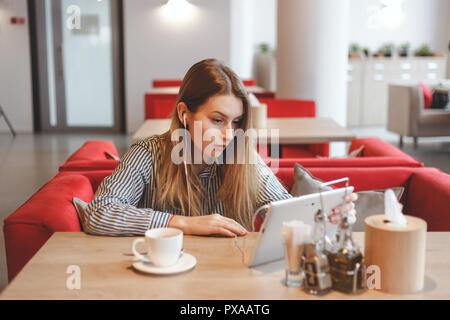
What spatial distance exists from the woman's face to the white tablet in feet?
1.51

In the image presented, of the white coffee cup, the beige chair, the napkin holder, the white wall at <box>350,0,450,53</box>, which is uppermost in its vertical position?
the white wall at <box>350,0,450,53</box>

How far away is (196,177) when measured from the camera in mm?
1797

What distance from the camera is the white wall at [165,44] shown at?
8.23 metres

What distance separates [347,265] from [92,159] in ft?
6.29

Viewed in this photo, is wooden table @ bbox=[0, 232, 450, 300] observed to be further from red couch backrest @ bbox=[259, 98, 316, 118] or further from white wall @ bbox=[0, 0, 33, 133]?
white wall @ bbox=[0, 0, 33, 133]

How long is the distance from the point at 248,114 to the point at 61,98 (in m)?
7.29

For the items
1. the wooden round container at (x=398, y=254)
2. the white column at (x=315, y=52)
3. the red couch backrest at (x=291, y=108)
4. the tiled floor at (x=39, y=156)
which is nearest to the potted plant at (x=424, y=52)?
the tiled floor at (x=39, y=156)

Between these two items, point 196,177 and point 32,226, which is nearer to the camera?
point 32,226

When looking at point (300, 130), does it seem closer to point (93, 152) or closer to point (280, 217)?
point (93, 152)

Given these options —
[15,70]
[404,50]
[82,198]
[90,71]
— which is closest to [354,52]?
[404,50]

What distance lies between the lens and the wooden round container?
1.08 m

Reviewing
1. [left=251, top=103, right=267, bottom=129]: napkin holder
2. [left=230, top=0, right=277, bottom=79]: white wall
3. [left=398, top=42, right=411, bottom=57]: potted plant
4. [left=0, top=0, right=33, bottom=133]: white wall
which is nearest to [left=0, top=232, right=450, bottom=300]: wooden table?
[left=251, top=103, right=267, bottom=129]: napkin holder

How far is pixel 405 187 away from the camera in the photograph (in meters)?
2.38

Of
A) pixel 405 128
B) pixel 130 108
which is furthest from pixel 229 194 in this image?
pixel 130 108
